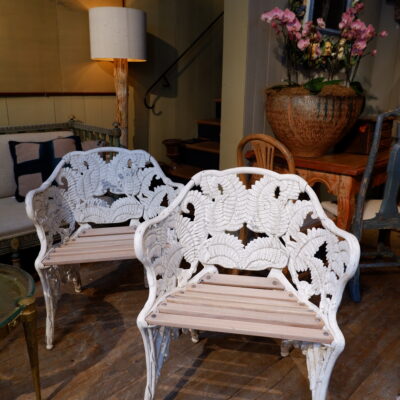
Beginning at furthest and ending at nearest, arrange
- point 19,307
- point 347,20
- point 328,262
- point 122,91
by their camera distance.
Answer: point 122,91
point 347,20
point 328,262
point 19,307

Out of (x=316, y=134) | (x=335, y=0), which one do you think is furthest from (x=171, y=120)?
(x=316, y=134)

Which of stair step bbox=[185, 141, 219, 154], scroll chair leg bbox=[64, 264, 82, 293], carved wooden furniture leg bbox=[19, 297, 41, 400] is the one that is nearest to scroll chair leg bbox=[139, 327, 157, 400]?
carved wooden furniture leg bbox=[19, 297, 41, 400]

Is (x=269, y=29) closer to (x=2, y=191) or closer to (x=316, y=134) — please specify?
(x=316, y=134)

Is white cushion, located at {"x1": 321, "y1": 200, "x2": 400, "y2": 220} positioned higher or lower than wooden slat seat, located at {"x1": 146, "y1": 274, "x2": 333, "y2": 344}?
higher

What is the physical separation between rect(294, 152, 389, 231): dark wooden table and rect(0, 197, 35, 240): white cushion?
1.48 m

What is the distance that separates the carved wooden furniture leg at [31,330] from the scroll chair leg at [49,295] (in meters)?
0.36

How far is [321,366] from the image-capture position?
1.25 metres

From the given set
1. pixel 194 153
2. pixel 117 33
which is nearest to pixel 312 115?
pixel 117 33

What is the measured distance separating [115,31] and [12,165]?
1086 mm

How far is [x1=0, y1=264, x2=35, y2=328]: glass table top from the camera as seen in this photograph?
48.0 inches

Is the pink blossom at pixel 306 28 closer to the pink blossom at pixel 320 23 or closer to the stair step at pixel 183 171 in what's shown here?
the pink blossom at pixel 320 23

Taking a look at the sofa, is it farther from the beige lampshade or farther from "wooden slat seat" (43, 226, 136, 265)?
the beige lampshade

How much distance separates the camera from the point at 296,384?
1586 millimetres

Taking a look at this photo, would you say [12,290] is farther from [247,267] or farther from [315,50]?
[315,50]
